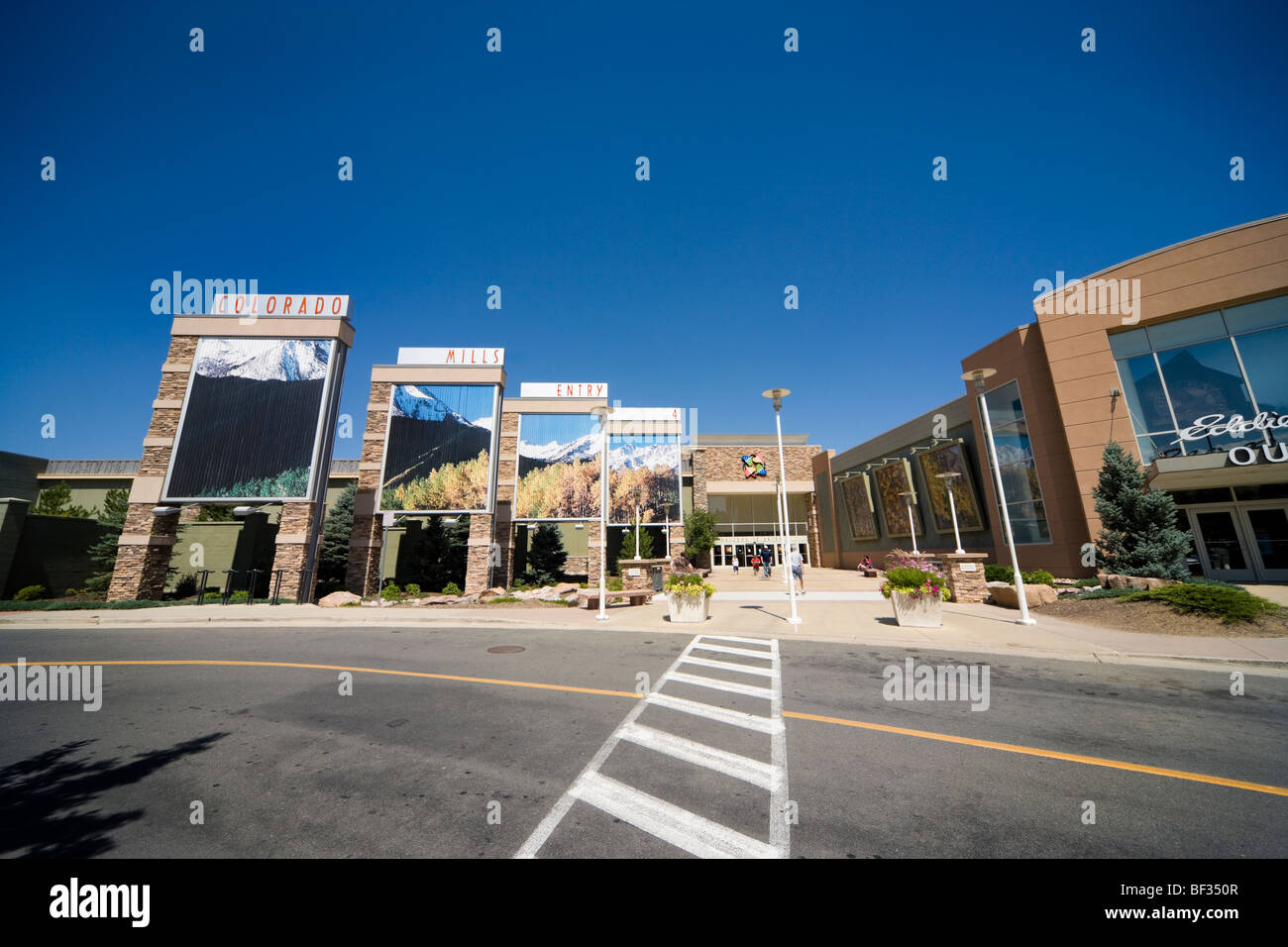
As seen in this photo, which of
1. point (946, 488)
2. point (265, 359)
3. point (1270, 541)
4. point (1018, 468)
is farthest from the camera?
point (265, 359)

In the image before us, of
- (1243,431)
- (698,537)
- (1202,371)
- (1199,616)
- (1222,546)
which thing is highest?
(1202,371)

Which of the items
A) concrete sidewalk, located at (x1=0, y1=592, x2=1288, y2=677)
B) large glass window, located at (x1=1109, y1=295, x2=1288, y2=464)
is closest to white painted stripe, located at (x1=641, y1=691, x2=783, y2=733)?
concrete sidewalk, located at (x1=0, y1=592, x2=1288, y2=677)

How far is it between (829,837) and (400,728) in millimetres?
4969

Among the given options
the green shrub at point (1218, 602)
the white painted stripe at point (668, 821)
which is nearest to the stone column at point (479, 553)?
the white painted stripe at point (668, 821)

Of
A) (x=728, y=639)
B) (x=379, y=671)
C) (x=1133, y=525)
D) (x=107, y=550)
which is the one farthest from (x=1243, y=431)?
(x=107, y=550)

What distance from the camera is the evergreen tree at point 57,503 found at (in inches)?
1283

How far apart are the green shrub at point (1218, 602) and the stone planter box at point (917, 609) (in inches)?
212

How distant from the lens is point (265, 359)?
2584 centimetres

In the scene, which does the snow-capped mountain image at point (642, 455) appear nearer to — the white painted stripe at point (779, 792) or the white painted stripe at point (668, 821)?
the white painted stripe at point (779, 792)

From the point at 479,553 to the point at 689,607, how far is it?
1826 centimetres

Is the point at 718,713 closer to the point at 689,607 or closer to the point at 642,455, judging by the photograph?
the point at 689,607

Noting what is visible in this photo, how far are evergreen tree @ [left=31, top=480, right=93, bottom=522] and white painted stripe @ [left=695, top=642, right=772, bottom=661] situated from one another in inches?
1814

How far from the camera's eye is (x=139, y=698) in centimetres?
709
